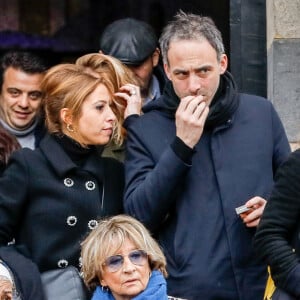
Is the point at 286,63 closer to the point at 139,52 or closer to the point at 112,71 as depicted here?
the point at 139,52

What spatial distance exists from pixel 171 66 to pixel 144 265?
940mm

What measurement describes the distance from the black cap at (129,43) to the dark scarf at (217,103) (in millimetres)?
933

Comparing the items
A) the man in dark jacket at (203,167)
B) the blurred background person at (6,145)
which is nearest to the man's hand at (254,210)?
the man in dark jacket at (203,167)

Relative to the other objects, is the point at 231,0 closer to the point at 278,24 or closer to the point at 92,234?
the point at 278,24

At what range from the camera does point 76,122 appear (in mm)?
5621

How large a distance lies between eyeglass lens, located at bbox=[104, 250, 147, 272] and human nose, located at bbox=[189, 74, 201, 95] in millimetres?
773

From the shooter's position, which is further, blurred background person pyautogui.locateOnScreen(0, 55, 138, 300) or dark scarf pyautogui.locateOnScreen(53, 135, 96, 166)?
dark scarf pyautogui.locateOnScreen(53, 135, 96, 166)

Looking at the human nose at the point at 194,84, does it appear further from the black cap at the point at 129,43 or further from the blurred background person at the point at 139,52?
the black cap at the point at 129,43

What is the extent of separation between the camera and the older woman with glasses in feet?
16.7

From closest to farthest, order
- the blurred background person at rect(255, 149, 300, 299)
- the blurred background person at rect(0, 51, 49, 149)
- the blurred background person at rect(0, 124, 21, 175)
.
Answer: the blurred background person at rect(255, 149, 300, 299), the blurred background person at rect(0, 124, 21, 175), the blurred background person at rect(0, 51, 49, 149)

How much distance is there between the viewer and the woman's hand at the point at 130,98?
5.75 metres

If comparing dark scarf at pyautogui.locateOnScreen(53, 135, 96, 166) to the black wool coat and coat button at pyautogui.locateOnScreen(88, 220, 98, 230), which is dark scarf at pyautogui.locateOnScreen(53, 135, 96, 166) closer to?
the black wool coat

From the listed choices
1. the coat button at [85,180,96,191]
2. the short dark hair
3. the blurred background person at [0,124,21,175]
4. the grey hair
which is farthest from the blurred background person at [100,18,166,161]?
the coat button at [85,180,96,191]

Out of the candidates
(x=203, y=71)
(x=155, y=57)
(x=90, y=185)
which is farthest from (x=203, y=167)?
(x=155, y=57)
